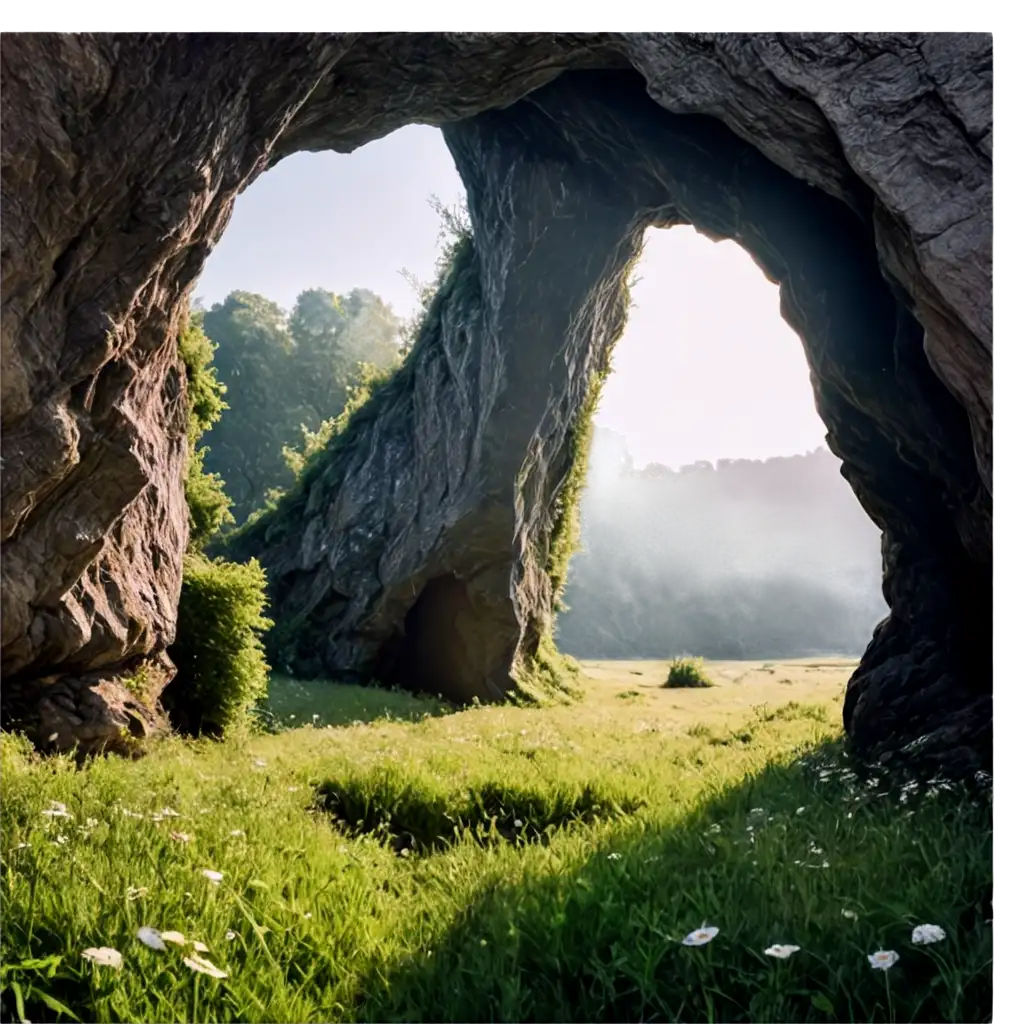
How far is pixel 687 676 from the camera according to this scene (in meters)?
24.1

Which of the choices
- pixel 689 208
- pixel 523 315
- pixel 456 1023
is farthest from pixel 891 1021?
pixel 523 315

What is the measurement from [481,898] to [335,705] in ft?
35.2

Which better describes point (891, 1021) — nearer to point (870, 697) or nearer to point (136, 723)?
point (870, 697)

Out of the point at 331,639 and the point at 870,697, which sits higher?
the point at 870,697

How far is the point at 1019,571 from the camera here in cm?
259

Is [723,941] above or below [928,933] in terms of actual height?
below

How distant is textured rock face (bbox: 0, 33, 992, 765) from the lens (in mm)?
5578

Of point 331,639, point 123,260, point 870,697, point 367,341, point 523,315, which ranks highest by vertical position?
point 367,341

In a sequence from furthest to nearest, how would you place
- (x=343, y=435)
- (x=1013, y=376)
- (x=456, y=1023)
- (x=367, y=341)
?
(x=367, y=341), (x=343, y=435), (x=456, y=1023), (x=1013, y=376)

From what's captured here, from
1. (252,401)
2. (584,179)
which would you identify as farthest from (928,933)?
(252,401)

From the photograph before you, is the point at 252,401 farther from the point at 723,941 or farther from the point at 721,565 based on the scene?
the point at 721,565

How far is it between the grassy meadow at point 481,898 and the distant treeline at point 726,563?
202 ft

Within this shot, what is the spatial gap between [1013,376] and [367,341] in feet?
136

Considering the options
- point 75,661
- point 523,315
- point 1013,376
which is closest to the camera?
point 1013,376
